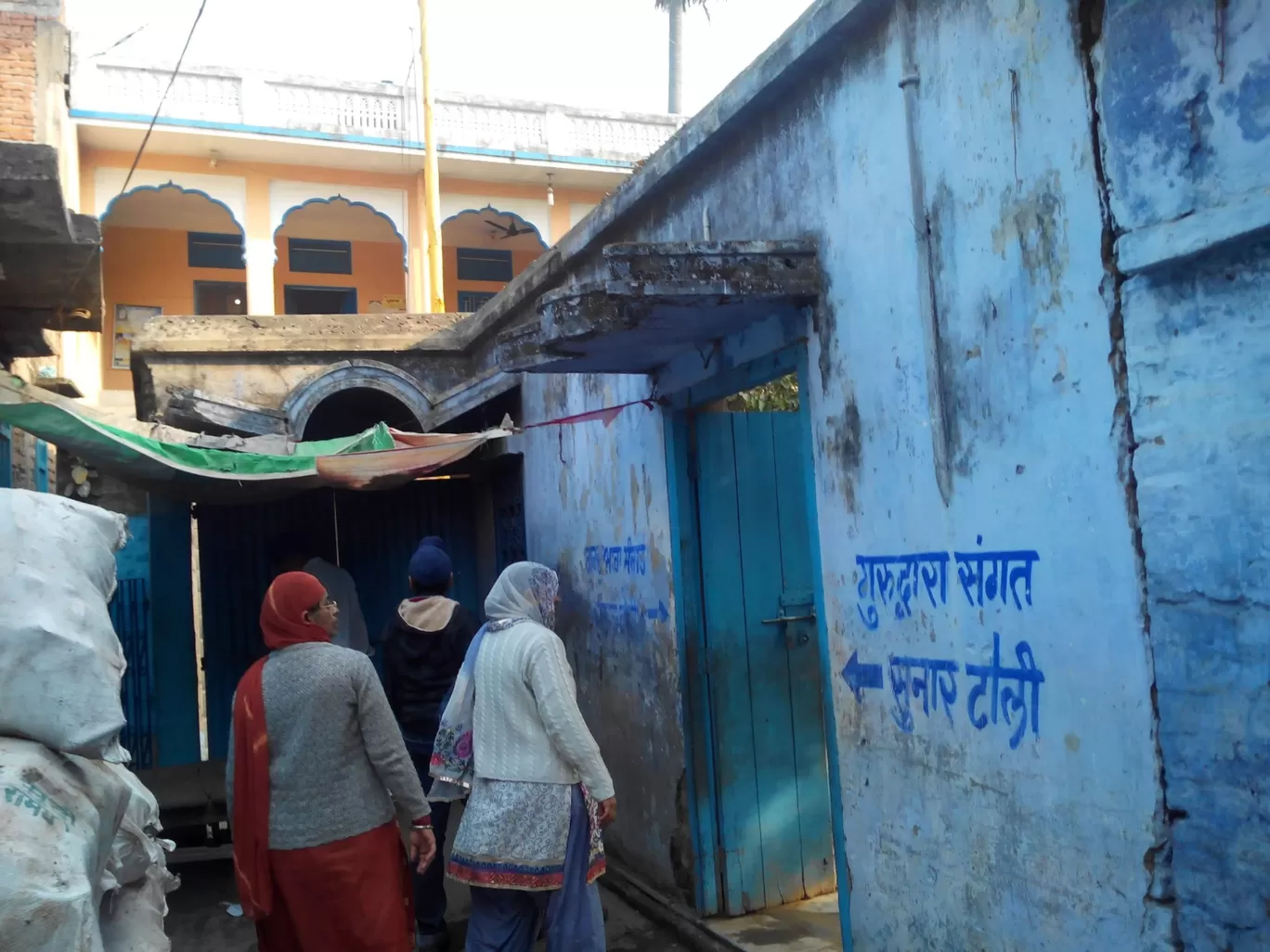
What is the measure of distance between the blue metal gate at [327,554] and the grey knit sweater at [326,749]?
5147mm

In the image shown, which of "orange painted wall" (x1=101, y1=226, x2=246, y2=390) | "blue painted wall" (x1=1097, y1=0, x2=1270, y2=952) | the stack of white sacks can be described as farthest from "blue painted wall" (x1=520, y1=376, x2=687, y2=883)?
"orange painted wall" (x1=101, y1=226, x2=246, y2=390)

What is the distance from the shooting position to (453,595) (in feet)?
29.0

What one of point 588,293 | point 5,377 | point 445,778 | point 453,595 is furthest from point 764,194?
point 453,595

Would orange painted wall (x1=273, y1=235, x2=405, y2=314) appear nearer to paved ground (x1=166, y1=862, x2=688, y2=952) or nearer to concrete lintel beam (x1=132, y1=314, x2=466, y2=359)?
concrete lintel beam (x1=132, y1=314, x2=466, y2=359)

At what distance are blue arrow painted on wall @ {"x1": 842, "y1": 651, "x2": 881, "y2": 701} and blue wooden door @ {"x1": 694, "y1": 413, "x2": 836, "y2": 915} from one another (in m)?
1.38

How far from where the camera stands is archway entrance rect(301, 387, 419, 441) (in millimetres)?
8406

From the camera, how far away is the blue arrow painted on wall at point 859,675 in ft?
11.4

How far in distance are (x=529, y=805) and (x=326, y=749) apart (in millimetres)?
729

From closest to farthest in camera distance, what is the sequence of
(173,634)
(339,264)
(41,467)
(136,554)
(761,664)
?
(761,664), (173,634), (136,554), (41,467), (339,264)

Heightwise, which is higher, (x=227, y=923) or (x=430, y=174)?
(x=430, y=174)

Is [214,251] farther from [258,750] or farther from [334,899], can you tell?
[334,899]

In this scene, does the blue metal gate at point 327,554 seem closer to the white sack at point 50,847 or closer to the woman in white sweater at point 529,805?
the woman in white sweater at point 529,805

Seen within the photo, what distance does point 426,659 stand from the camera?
16.3ft

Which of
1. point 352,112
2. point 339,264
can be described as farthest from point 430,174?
point 339,264
